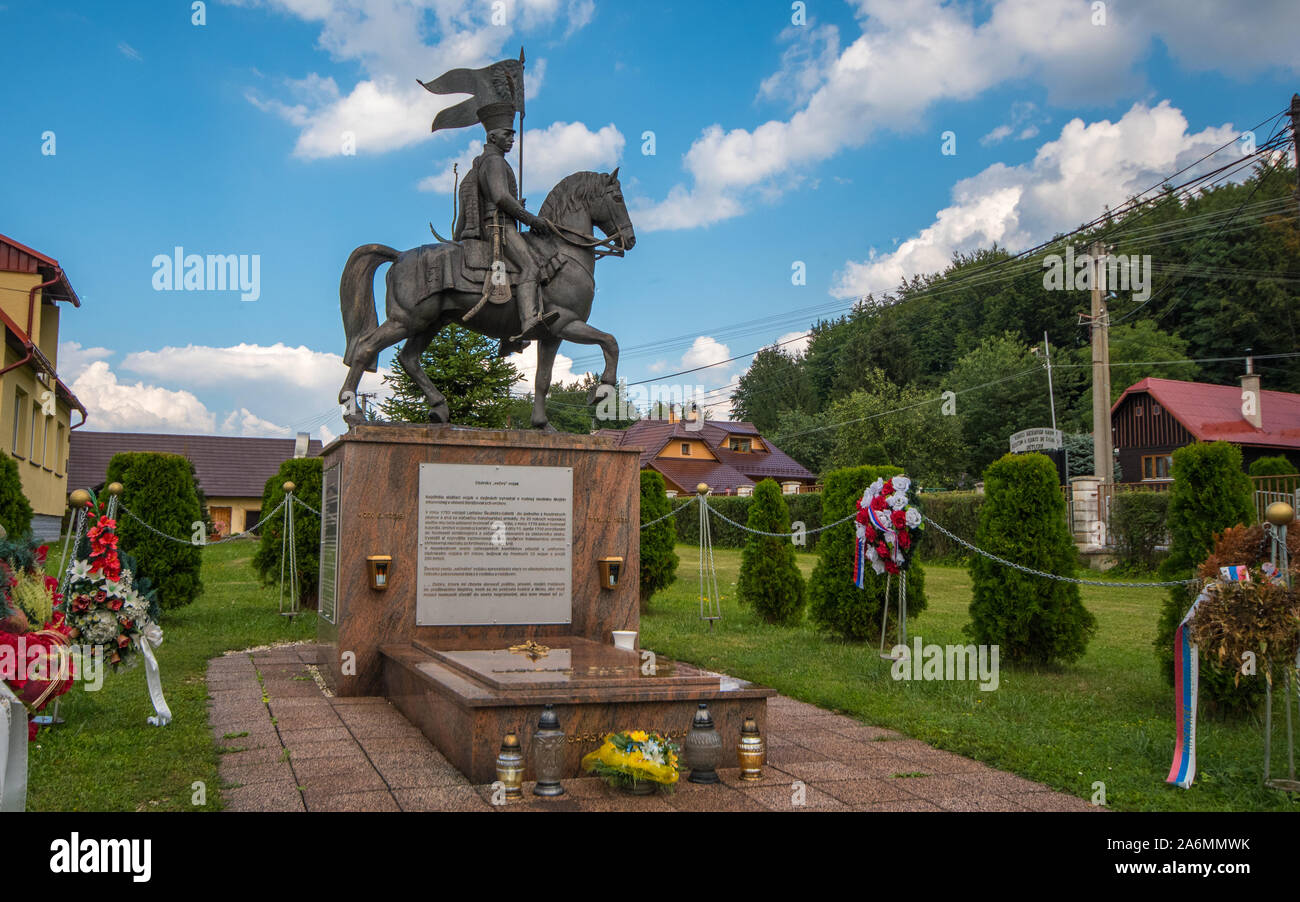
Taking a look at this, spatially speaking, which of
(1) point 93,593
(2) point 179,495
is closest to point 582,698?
(1) point 93,593

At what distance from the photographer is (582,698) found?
5238 mm

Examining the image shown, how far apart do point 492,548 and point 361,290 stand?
2.75m

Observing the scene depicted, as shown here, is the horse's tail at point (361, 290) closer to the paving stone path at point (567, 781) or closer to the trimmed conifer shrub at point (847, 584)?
the paving stone path at point (567, 781)

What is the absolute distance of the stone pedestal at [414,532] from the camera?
25.8 ft

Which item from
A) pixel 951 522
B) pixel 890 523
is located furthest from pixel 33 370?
pixel 951 522

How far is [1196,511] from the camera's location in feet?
25.4

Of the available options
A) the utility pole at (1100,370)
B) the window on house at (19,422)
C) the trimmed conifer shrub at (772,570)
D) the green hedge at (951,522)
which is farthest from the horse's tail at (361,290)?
the utility pole at (1100,370)

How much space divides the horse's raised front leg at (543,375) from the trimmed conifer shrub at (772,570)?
5068 millimetres

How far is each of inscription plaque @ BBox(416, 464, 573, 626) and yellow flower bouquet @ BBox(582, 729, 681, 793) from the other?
3240mm

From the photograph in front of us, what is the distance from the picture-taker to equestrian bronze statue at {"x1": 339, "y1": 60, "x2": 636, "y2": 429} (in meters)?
8.63

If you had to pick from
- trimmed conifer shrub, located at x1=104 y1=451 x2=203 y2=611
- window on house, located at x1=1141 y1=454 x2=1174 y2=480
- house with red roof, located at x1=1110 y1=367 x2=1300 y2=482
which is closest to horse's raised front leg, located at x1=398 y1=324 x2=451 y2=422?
trimmed conifer shrub, located at x1=104 y1=451 x2=203 y2=611

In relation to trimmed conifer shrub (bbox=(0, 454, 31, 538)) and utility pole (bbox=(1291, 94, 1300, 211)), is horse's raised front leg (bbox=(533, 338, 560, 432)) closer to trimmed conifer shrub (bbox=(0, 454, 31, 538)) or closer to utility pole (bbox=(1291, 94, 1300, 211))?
trimmed conifer shrub (bbox=(0, 454, 31, 538))

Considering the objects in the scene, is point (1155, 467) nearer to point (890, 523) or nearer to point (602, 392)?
point (890, 523)

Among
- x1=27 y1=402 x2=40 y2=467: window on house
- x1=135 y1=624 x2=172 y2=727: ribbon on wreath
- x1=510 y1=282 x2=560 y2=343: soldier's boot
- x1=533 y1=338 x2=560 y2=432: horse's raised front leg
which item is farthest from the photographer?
x1=27 y1=402 x2=40 y2=467: window on house
